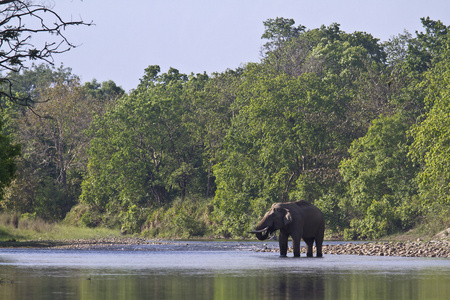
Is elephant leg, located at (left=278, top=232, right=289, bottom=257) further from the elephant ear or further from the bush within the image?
the bush

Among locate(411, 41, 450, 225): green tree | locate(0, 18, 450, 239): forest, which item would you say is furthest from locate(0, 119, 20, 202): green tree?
locate(411, 41, 450, 225): green tree

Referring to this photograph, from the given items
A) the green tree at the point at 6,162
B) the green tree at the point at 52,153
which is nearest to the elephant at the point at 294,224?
the green tree at the point at 6,162

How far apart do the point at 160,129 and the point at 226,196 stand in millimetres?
13051

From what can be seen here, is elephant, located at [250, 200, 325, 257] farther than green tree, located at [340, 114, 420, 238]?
No

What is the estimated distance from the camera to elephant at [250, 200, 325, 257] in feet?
120

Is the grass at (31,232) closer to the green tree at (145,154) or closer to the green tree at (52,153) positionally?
the green tree at (145,154)

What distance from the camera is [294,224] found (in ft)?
120

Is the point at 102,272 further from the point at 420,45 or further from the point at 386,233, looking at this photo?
the point at 420,45

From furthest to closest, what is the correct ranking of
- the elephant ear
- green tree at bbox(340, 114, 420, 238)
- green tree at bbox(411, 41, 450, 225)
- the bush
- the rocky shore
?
the bush
green tree at bbox(340, 114, 420, 238)
green tree at bbox(411, 41, 450, 225)
the rocky shore
the elephant ear

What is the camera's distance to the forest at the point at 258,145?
208 ft

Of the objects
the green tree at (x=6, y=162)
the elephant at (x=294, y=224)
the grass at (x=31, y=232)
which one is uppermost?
the green tree at (x=6, y=162)

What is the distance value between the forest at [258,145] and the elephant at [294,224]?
45.0 feet

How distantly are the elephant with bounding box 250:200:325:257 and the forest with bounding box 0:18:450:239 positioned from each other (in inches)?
540

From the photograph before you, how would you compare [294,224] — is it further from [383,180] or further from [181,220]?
[181,220]
